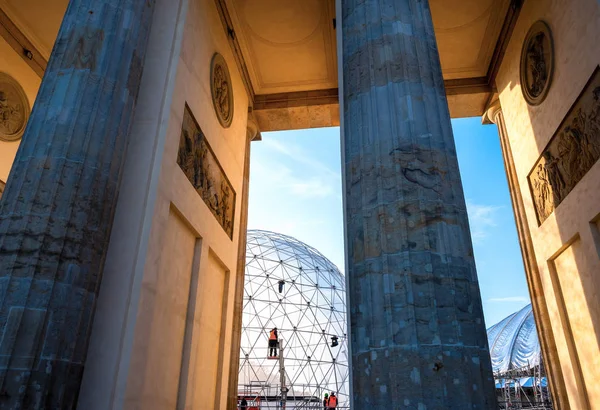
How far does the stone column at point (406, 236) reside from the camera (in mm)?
4266

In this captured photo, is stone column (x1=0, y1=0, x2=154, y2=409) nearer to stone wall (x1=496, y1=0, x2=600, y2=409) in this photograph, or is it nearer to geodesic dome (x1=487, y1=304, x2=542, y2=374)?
stone wall (x1=496, y1=0, x2=600, y2=409)

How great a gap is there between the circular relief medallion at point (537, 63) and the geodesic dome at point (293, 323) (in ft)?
69.2

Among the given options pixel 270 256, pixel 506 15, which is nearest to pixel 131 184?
pixel 506 15

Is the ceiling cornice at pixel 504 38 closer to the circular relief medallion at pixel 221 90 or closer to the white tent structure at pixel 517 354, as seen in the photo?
the circular relief medallion at pixel 221 90

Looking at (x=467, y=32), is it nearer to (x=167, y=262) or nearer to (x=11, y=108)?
(x=167, y=262)

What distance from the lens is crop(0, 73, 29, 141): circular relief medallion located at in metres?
12.5

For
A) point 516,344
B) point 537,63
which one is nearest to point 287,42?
point 537,63

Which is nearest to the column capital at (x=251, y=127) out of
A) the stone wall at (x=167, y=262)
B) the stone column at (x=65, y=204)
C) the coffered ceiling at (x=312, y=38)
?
the coffered ceiling at (x=312, y=38)

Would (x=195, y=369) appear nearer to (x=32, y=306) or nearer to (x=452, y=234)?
(x=32, y=306)

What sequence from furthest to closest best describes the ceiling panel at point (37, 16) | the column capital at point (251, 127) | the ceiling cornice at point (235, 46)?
the column capital at point (251, 127), the ceiling panel at point (37, 16), the ceiling cornice at point (235, 46)

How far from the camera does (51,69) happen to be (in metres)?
6.29

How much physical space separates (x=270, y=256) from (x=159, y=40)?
1138 inches

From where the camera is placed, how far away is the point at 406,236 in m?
4.87

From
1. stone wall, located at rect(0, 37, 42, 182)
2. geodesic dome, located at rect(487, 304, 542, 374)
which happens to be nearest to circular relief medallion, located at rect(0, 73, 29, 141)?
stone wall, located at rect(0, 37, 42, 182)
